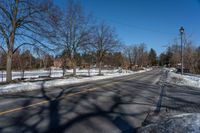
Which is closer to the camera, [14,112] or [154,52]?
[14,112]

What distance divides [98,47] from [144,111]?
112ft

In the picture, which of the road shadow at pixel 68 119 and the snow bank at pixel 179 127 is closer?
the snow bank at pixel 179 127

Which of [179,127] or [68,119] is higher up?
[179,127]

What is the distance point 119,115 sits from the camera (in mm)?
6973

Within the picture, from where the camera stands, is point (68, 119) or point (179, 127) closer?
point (179, 127)

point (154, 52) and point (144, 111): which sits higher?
point (154, 52)

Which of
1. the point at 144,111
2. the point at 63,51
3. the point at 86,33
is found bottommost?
the point at 144,111

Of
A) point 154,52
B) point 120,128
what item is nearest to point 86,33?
point 120,128

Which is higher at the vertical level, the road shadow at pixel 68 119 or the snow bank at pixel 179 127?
the snow bank at pixel 179 127

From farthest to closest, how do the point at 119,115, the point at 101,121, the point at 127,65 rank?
1. the point at 127,65
2. the point at 119,115
3. the point at 101,121

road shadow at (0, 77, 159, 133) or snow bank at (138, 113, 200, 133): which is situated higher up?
snow bank at (138, 113, 200, 133)

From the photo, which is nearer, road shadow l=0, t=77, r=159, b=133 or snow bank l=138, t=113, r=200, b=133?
snow bank l=138, t=113, r=200, b=133

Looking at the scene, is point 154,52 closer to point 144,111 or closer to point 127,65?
point 127,65

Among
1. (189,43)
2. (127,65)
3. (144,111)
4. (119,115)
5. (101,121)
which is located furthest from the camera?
(127,65)
